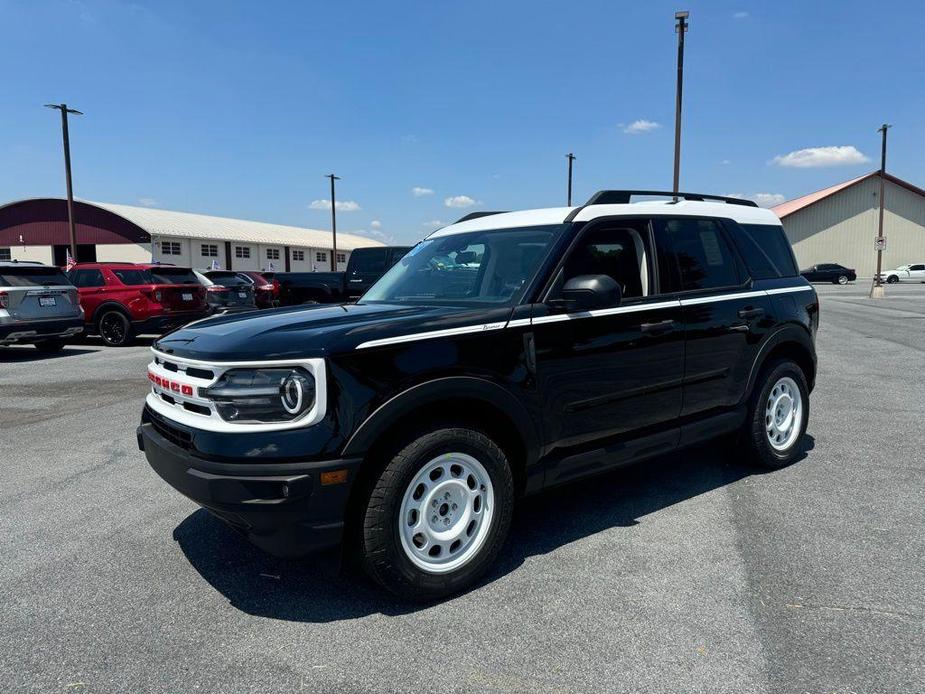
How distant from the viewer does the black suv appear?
9.18 ft

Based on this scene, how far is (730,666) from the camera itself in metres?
2.59

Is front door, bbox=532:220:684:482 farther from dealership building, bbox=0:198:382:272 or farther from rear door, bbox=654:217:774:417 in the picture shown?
dealership building, bbox=0:198:382:272

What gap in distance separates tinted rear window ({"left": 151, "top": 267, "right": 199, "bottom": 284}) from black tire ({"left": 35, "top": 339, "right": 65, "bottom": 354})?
2.30 metres

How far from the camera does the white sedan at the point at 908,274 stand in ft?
171

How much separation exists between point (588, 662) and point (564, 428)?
4.12 feet

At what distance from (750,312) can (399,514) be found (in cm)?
308

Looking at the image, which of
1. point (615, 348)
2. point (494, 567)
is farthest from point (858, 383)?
point (494, 567)

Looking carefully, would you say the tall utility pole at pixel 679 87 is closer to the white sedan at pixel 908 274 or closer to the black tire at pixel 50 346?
the black tire at pixel 50 346

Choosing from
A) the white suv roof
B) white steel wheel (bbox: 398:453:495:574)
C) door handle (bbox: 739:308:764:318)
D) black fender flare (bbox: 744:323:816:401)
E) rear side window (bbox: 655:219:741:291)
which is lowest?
white steel wheel (bbox: 398:453:495:574)

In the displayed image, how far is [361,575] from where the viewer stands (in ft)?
11.3

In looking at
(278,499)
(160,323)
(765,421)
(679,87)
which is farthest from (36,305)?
(679,87)

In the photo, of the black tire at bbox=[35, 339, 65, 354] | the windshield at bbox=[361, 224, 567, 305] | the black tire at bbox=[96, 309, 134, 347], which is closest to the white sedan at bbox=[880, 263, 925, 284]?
the black tire at bbox=[96, 309, 134, 347]

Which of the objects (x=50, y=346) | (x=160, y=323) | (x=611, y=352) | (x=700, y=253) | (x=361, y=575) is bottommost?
(x=361, y=575)

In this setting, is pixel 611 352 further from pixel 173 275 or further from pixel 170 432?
pixel 173 275
